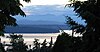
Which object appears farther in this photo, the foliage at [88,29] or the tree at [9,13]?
the tree at [9,13]

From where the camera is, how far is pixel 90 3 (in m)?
7.61

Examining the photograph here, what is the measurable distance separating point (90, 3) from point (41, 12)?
21.6 m

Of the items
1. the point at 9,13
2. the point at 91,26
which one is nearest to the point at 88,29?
the point at 91,26

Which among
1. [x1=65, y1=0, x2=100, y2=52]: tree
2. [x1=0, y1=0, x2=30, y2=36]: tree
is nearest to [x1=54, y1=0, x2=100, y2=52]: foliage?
[x1=65, y1=0, x2=100, y2=52]: tree

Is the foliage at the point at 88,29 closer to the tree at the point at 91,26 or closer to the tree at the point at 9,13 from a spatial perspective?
the tree at the point at 91,26

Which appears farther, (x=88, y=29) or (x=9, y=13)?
(x=9, y=13)

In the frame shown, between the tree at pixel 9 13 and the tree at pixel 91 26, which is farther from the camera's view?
the tree at pixel 9 13

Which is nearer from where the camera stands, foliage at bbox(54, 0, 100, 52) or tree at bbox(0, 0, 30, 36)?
foliage at bbox(54, 0, 100, 52)

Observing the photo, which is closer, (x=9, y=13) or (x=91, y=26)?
(x=91, y=26)

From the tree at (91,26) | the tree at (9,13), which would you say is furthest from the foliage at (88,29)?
the tree at (9,13)

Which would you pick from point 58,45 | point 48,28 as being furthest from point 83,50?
point 48,28

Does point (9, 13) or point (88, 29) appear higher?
point (9, 13)

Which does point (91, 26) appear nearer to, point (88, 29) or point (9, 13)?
point (88, 29)

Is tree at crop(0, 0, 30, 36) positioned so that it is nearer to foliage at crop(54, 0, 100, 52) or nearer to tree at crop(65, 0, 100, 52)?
foliage at crop(54, 0, 100, 52)
